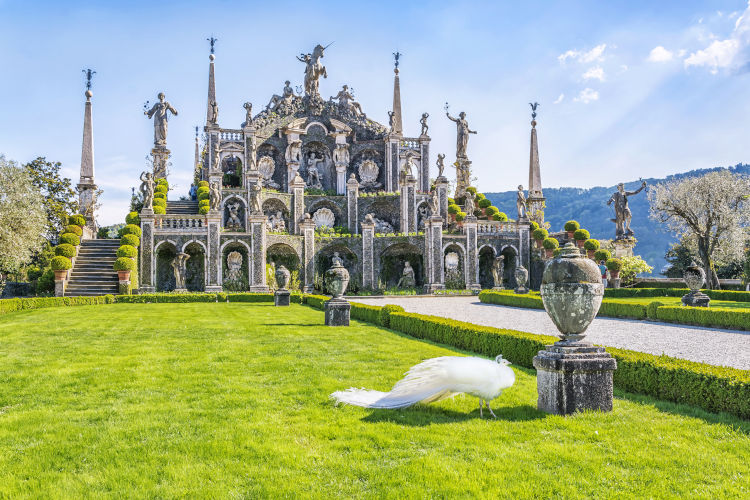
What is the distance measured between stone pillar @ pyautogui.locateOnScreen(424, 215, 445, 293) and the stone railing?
589 inches

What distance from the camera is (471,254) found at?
40125 millimetres

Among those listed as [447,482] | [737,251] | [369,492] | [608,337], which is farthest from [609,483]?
[737,251]

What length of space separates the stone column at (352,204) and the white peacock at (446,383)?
3939 cm

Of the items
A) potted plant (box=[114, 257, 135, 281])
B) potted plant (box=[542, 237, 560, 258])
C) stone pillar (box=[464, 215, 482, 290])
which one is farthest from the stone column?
potted plant (box=[114, 257, 135, 281])

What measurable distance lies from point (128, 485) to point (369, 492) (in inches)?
78.2

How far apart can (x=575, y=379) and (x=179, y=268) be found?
30449mm

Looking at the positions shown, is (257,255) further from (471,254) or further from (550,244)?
(550,244)

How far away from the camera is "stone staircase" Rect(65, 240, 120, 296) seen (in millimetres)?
30172

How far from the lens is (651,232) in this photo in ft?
585

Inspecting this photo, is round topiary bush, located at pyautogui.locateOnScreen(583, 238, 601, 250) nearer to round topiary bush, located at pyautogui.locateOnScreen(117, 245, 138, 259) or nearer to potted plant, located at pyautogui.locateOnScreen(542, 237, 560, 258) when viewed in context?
potted plant, located at pyautogui.locateOnScreen(542, 237, 560, 258)

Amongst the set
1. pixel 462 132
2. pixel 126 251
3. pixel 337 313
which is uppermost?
pixel 462 132

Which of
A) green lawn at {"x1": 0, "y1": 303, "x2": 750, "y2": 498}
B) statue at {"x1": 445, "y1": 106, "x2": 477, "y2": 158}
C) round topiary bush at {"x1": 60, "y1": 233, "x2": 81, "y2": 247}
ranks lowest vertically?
green lawn at {"x1": 0, "y1": 303, "x2": 750, "y2": 498}

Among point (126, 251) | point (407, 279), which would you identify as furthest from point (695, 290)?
point (126, 251)

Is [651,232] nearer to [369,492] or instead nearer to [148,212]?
[148,212]
